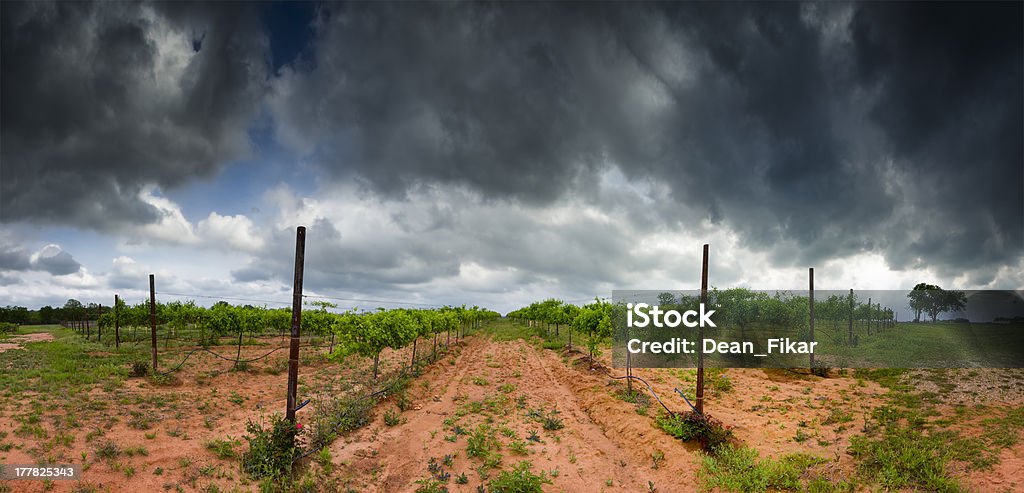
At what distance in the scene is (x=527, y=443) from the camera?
1266cm

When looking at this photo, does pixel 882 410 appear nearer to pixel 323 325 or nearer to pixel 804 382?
pixel 804 382

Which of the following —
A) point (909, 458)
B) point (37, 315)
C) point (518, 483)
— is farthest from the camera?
point (37, 315)

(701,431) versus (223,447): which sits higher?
(701,431)

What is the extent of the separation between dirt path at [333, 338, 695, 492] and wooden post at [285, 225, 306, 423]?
2.12m

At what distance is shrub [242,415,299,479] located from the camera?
32.1ft

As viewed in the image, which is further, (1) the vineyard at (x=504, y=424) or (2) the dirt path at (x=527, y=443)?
(2) the dirt path at (x=527, y=443)

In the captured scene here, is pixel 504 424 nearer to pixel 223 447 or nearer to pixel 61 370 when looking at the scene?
pixel 223 447

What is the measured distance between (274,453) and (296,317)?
320cm

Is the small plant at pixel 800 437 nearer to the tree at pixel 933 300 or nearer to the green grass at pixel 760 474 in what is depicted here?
the green grass at pixel 760 474

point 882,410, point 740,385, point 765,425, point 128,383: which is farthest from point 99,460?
point 740,385

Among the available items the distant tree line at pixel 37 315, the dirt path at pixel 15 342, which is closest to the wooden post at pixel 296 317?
the dirt path at pixel 15 342

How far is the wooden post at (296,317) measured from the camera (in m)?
10.3

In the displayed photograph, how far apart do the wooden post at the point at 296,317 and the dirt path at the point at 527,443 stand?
212 centimetres

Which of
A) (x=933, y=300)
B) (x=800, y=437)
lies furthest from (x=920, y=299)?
(x=800, y=437)
